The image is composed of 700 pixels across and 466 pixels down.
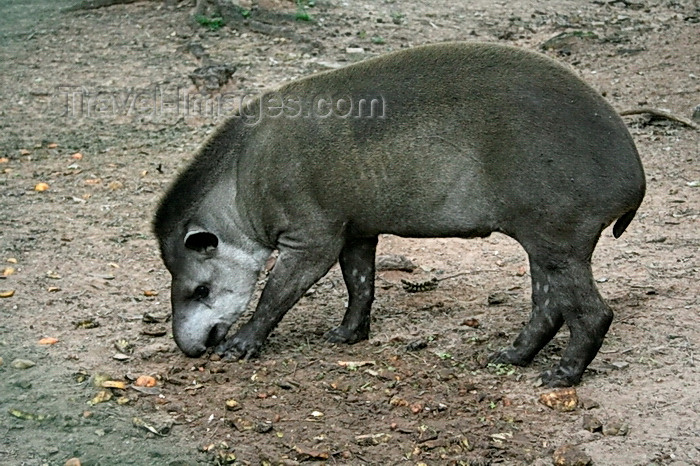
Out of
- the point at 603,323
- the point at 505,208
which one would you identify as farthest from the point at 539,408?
the point at 505,208

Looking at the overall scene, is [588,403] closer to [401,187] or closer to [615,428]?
[615,428]

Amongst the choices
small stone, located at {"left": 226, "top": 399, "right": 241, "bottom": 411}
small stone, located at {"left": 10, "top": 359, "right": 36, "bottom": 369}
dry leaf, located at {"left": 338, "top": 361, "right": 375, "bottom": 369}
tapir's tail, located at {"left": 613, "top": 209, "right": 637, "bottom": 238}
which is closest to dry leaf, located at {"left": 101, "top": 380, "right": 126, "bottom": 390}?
small stone, located at {"left": 10, "top": 359, "right": 36, "bottom": 369}

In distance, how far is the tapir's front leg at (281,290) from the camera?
5.89 m

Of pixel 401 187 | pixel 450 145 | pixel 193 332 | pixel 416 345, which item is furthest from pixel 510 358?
pixel 193 332

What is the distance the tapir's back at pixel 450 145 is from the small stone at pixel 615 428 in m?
1.04

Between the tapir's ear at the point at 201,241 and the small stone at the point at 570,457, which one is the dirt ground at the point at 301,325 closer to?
the small stone at the point at 570,457

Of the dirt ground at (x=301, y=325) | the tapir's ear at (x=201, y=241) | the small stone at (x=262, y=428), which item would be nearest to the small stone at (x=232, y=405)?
the dirt ground at (x=301, y=325)

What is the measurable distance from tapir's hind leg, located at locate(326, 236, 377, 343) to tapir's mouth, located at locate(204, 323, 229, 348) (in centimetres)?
64

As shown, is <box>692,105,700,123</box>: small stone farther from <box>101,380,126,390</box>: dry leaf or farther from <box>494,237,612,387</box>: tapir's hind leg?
<box>101,380,126,390</box>: dry leaf

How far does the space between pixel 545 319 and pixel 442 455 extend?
4.31ft

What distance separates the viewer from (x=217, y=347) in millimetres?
6109

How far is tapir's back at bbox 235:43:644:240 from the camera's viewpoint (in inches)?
206

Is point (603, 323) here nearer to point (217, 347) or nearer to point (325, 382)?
point (325, 382)

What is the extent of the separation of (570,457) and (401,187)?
1783 mm
